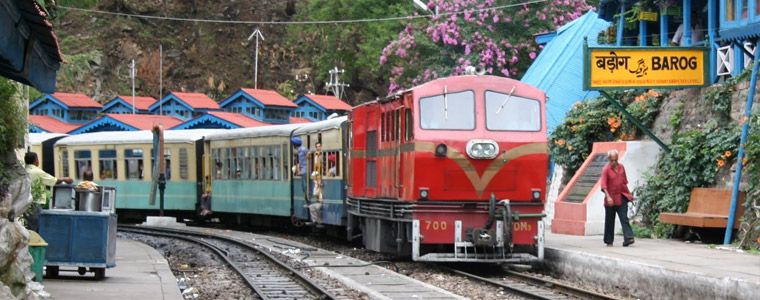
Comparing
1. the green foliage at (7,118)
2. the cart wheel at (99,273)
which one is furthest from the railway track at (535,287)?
the green foliage at (7,118)

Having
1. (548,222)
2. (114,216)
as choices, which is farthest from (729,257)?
(548,222)

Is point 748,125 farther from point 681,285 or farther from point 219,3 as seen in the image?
point 219,3

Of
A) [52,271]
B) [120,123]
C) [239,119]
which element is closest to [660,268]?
[52,271]

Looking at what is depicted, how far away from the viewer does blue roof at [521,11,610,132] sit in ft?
113

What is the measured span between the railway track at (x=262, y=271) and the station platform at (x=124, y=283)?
113cm

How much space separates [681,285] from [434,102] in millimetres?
5350

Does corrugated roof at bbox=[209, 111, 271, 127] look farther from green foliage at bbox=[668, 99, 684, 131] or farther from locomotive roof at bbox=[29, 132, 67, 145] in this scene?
green foliage at bbox=[668, 99, 684, 131]

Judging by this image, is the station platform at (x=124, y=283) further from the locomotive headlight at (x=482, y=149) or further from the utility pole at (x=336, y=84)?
the utility pole at (x=336, y=84)

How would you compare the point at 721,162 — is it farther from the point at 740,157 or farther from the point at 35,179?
the point at 35,179

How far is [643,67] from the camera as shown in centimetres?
2006

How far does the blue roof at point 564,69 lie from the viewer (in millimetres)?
34438

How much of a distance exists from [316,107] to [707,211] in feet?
126

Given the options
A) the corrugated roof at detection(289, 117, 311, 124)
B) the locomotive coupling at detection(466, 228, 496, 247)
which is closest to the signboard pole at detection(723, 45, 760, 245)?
the locomotive coupling at detection(466, 228, 496, 247)

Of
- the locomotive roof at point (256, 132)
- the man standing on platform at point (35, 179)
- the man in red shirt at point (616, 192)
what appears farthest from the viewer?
the locomotive roof at point (256, 132)
